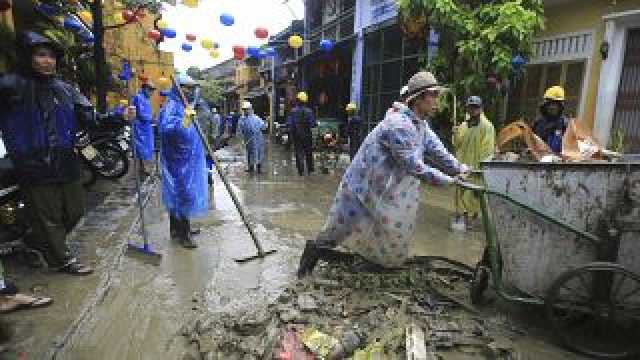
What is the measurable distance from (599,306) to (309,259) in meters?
2.21

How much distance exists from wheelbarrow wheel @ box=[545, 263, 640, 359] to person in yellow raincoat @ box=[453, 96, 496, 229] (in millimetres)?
3083

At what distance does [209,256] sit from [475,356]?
3028mm

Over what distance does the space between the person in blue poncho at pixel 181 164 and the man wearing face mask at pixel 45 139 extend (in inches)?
33.8

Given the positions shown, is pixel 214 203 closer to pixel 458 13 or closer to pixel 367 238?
pixel 367 238

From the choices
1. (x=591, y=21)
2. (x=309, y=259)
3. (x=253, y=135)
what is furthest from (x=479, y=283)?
(x=253, y=135)

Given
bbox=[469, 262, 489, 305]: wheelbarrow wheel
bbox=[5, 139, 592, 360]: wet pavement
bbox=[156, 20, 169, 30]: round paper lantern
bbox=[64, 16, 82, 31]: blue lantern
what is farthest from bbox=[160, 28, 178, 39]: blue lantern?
bbox=[469, 262, 489, 305]: wheelbarrow wheel

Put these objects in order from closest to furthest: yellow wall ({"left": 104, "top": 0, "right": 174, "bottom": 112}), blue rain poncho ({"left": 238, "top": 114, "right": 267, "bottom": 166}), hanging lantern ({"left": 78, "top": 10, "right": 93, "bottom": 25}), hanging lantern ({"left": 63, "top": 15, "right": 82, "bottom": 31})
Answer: hanging lantern ({"left": 63, "top": 15, "right": 82, "bottom": 31}), hanging lantern ({"left": 78, "top": 10, "right": 93, "bottom": 25}), blue rain poncho ({"left": 238, "top": 114, "right": 267, "bottom": 166}), yellow wall ({"left": 104, "top": 0, "right": 174, "bottom": 112})

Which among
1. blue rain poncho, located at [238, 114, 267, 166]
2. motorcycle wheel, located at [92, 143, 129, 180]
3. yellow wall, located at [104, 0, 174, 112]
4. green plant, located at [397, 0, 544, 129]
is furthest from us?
yellow wall, located at [104, 0, 174, 112]

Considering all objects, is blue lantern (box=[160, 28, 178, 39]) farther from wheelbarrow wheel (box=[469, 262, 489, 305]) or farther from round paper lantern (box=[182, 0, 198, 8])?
wheelbarrow wheel (box=[469, 262, 489, 305])

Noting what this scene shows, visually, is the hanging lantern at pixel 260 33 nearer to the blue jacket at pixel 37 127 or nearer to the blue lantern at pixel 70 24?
the blue lantern at pixel 70 24

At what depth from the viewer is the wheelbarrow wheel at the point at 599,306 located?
310 cm

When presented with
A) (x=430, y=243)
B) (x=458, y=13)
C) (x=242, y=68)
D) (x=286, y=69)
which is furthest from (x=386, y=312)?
(x=242, y=68)

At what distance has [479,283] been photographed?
12.6ft

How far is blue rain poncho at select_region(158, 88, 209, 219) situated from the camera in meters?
5.24
